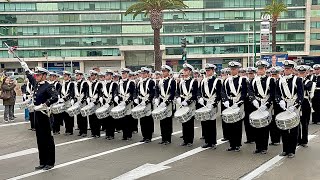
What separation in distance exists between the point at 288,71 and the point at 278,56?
568 inches

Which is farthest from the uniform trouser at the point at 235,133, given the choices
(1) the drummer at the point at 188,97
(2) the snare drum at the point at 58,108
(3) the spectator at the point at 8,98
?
(3) the spectator at the point at 8,98

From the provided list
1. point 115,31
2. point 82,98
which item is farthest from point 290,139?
point 115,31

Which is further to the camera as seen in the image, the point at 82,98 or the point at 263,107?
the point at 82,98

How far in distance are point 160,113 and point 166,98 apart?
0.63 meters

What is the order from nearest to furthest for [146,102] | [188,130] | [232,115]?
1. [232,115]
2. [188,130]
3. [146,102]

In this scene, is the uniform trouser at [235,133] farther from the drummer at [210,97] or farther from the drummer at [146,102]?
the drummer at [146,102]

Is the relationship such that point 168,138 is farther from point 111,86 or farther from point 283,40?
point 283,40

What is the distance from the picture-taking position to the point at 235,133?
33.1 ft

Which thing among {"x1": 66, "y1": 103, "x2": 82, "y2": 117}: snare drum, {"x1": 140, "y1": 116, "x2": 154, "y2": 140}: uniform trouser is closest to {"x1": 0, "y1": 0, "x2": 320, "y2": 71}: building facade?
{"x1": 66, "y1": 103, "x2": 82, "y2": 117}: snare drum

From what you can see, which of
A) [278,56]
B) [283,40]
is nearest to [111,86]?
[278,56]

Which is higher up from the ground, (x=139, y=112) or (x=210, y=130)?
(x=139, y=112)

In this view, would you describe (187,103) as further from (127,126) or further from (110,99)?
(110,99)

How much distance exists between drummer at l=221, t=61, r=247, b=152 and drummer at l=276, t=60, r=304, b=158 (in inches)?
37.7

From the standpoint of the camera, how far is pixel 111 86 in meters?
12.4
